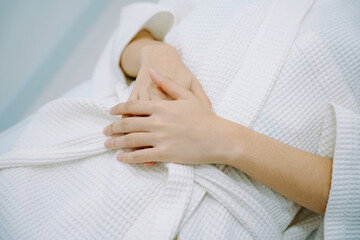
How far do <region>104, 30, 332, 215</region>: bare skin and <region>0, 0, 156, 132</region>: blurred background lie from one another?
723 mm

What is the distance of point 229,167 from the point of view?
1.53ft

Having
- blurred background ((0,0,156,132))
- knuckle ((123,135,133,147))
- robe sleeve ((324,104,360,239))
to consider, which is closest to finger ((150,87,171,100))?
knuckle ((123,135,133,147))

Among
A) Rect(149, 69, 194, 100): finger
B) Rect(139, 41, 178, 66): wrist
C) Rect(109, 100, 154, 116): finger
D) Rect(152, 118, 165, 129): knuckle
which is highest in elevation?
Rect(139, 41, 178, 66): wrist

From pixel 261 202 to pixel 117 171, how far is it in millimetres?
266

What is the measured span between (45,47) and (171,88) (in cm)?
79

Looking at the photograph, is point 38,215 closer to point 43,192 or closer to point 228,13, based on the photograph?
point 43,192

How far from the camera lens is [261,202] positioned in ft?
1.50

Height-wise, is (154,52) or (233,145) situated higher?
(154,52)

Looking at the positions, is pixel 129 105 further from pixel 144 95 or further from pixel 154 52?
pixel 154 52

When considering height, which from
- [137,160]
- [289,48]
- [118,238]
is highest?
[289,48]

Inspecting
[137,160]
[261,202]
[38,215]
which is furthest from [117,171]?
[261,202]

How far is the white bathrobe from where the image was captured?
42cm

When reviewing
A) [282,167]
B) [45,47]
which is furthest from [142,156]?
[45,47]

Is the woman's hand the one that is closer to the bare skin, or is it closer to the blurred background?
the bare skin
